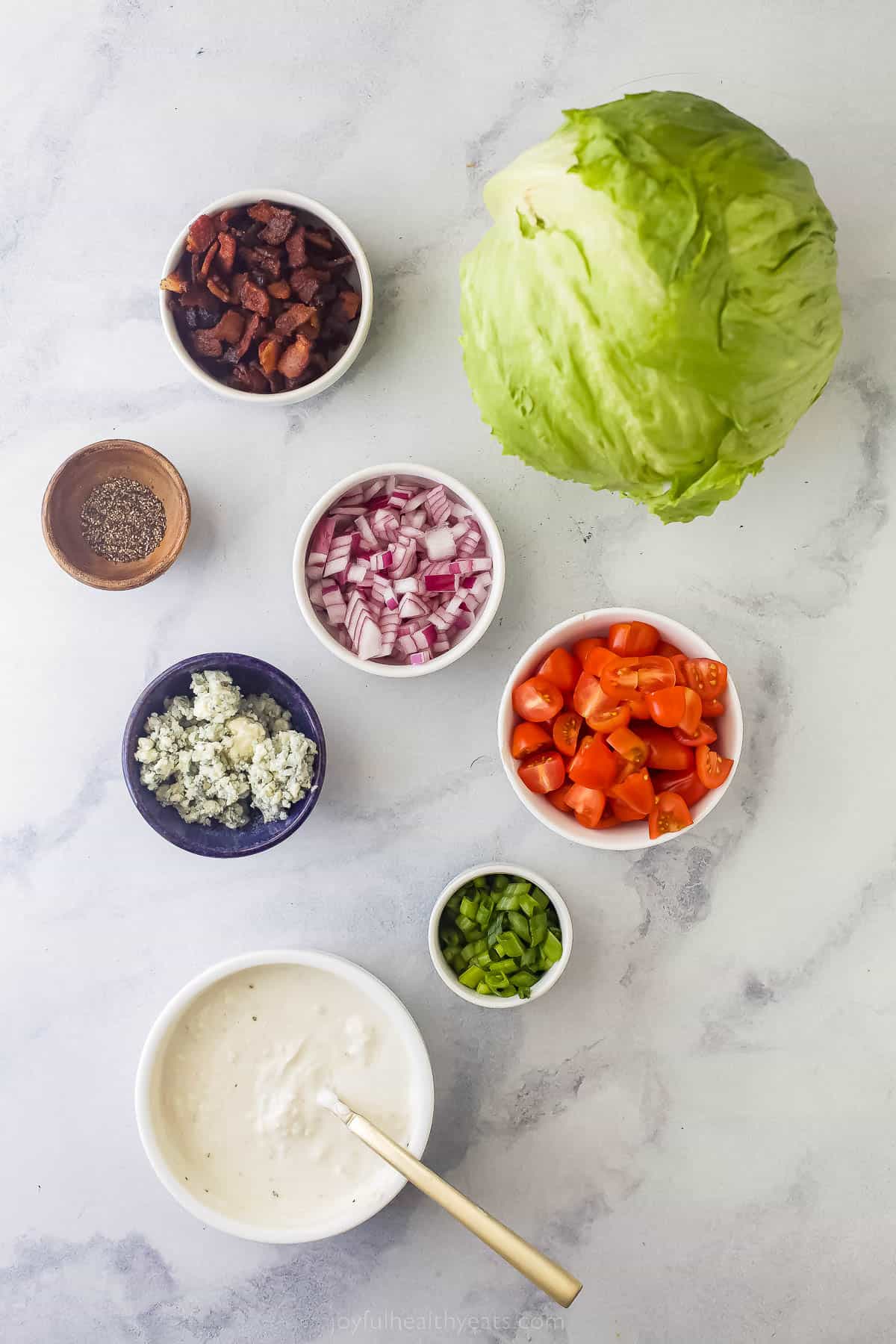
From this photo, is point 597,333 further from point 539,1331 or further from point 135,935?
point 539,1331

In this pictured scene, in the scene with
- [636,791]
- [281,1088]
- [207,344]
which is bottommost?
[281,1088]

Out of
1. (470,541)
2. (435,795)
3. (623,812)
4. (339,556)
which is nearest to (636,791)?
(623,812)

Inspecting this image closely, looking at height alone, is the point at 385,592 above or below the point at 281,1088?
above

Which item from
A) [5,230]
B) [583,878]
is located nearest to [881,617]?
[583,878]

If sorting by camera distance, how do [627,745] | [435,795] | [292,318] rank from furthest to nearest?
[435,795] < [292,318] < [627,745]

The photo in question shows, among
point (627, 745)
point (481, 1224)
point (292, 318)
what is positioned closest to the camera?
point (481, 1224)

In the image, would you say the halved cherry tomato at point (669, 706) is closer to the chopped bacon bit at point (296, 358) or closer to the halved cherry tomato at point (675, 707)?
the halved cherry tomato at point (675, 707)

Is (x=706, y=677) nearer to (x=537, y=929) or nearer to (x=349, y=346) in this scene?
(x=537, y=929)

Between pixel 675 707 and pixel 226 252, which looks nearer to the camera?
pixel 675 707
